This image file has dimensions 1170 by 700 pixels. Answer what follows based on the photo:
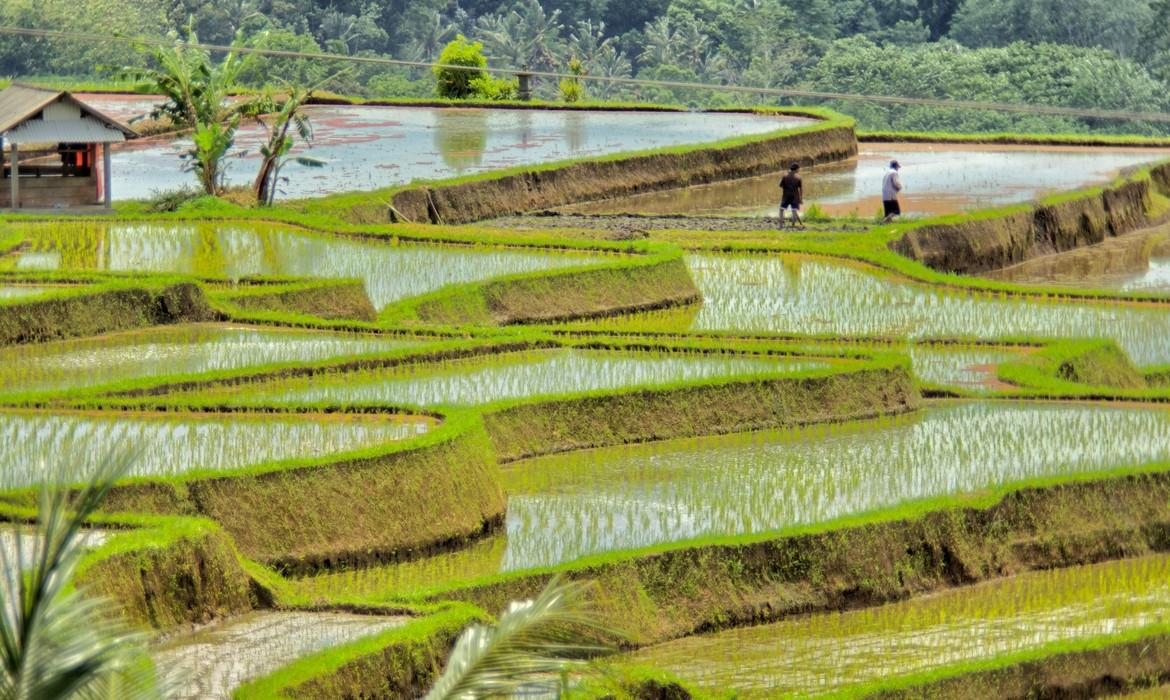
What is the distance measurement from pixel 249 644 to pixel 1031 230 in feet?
44.0

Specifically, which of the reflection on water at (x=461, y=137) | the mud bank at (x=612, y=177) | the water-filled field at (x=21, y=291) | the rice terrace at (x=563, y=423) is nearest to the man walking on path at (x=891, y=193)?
the rice terrace at (x=563, y=423)

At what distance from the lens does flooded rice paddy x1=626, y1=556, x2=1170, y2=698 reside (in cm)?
830

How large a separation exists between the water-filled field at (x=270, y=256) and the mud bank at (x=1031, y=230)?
344 centimetres

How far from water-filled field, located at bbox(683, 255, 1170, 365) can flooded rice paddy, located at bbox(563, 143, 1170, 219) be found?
157 inches

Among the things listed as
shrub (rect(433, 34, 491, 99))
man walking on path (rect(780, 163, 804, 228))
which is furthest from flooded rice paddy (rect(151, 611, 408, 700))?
shrub (rect(433, 34, 491, 99))

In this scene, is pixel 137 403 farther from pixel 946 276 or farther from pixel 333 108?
pixel 333 108

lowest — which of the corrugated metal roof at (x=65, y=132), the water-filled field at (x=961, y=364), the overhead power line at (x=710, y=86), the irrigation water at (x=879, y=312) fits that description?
the irrigation water at (x=879, y=312)

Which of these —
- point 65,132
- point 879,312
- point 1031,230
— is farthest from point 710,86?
point 1031,230

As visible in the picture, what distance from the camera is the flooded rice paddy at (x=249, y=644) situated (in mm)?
7125

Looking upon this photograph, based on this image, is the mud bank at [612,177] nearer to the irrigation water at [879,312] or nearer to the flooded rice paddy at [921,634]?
the irrigation water at [879,312]

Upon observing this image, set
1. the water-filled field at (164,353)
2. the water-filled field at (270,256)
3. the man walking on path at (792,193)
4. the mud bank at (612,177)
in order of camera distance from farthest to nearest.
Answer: the mud bank at (612,177) < the man walking on path at (792,193) < the water-filled field at (270,256) < the water-filled field at (164,353)

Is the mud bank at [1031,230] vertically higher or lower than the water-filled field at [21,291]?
lower

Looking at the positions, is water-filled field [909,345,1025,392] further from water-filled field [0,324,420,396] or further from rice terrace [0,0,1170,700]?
water-filled field [0,324,420,396]

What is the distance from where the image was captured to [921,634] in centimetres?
889
